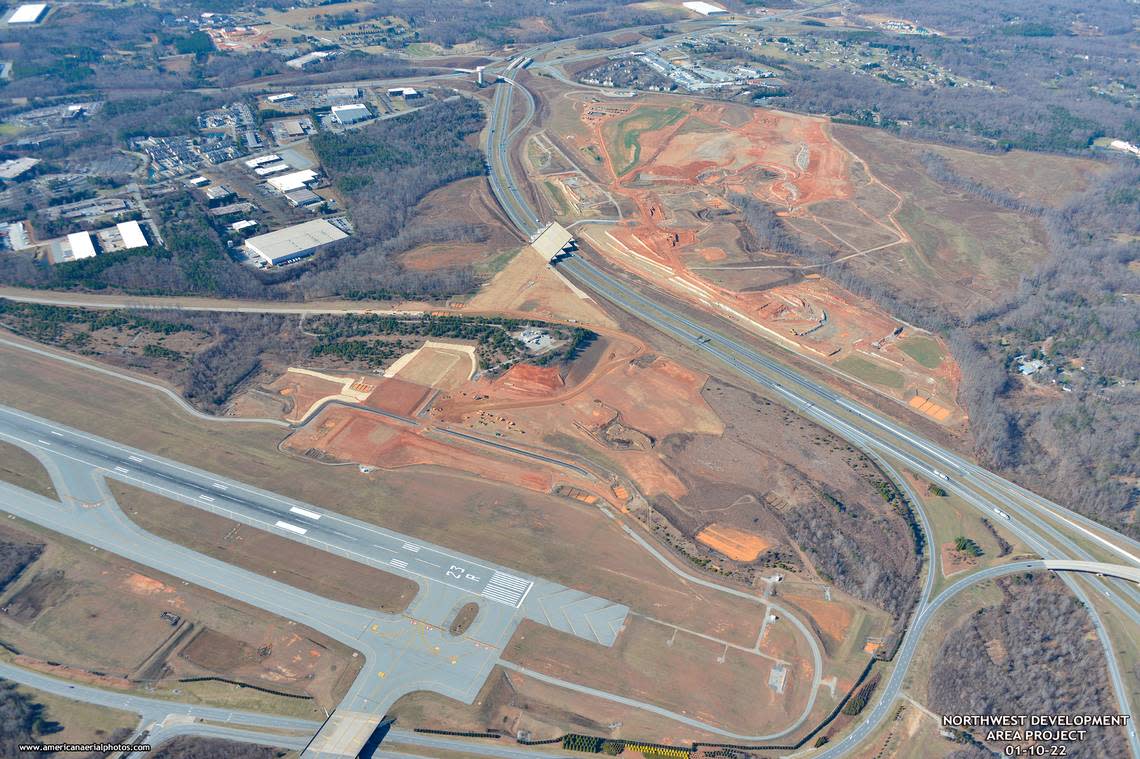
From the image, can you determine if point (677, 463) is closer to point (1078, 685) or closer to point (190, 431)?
point (1078, 685)

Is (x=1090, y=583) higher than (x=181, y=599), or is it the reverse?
(x=181, y=599)

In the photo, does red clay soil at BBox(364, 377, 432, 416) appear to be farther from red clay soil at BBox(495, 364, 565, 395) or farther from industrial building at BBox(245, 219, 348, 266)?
industrial building at BBox(245, 219, 348, 266)

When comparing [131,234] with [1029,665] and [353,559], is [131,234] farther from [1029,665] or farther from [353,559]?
[1029,665]

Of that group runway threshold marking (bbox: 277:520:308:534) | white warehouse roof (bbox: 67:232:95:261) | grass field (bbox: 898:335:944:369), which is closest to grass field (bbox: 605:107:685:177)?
grass field (bbox: 898:335:944:369)

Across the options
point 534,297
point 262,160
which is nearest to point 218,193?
point 262,160

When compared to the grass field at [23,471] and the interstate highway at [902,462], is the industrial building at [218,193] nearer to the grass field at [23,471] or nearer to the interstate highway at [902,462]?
the grass field at [23,471]

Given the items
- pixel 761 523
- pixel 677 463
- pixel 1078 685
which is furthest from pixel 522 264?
pixel 1078 685
